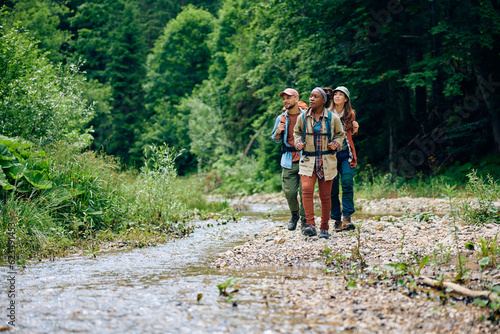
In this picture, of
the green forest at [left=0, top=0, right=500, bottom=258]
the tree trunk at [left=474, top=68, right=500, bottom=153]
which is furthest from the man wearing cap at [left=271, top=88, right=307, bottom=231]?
the tree trunk at [left=474, top=68, right=500, bottom=153]

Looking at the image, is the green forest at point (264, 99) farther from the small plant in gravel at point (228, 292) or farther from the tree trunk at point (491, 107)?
the small plant in gravel at point (228, 292)

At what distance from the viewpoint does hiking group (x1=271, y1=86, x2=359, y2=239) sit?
235 inches

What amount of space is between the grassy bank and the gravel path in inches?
90.6

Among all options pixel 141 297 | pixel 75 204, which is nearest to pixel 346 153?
pixel 141 297

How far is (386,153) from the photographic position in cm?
1755

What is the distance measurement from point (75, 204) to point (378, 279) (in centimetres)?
516

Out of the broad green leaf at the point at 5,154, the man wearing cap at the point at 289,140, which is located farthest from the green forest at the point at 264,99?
the man wearing cap at the point at 289,140

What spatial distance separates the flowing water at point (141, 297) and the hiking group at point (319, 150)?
1.60m

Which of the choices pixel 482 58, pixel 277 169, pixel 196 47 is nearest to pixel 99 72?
pixel 196 47

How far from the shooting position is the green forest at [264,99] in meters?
7.77

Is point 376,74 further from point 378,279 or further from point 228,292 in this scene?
point 228,292

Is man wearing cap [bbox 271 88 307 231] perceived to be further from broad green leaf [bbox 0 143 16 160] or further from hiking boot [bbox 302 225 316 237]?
broad green leaf [bbox 0 143 16 160]

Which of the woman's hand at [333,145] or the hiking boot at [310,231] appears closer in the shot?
the woman's hand at [333,145]

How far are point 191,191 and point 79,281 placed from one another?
7.92 metres
